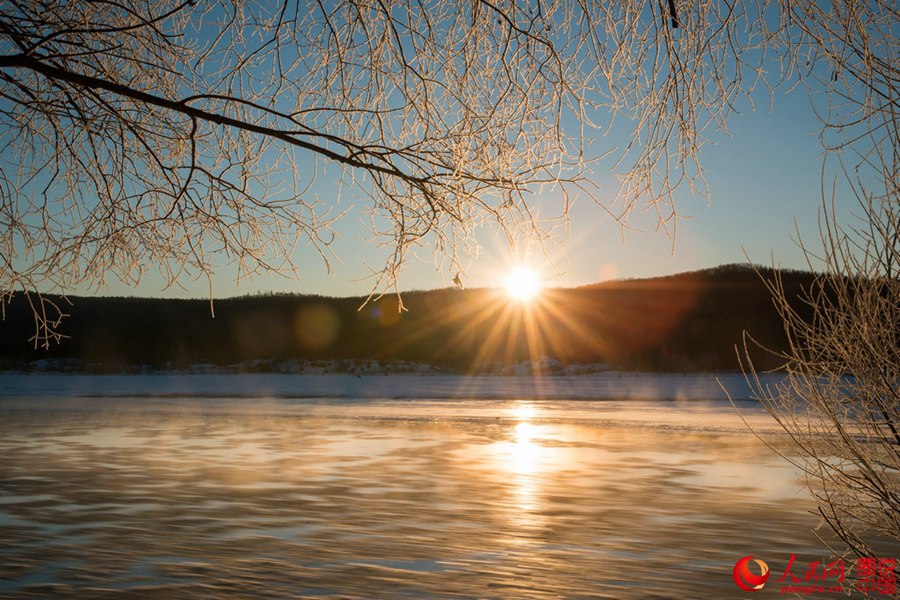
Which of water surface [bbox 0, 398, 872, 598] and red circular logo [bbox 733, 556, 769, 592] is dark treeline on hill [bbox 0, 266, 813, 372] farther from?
red circular logo [bbox 733, 556, 769, 592]

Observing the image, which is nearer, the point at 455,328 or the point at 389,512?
the point at 389,512

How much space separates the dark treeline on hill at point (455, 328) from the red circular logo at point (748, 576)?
2559 centimetres

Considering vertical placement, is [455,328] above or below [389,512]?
above

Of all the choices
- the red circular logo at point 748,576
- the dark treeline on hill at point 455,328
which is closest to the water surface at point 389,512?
the red circular logo at point 748,576

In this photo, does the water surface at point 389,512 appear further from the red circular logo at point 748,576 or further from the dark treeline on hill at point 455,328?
the dark treeline on hill at point 455,328

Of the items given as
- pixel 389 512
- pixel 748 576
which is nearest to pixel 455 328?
pixel 389 512

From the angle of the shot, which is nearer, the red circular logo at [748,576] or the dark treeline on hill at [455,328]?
the red circular logo at [748,576]

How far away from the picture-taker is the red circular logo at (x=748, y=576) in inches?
181

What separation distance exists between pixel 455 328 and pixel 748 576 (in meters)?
34.1

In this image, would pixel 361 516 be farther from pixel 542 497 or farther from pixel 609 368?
pixel 609 368

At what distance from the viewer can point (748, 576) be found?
15.8ft

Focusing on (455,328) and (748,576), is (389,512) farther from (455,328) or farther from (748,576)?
(455,328)

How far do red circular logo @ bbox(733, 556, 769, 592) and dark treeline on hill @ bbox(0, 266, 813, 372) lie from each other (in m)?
25.6

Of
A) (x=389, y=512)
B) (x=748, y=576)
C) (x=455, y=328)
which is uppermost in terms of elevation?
(x=455, y=328)
